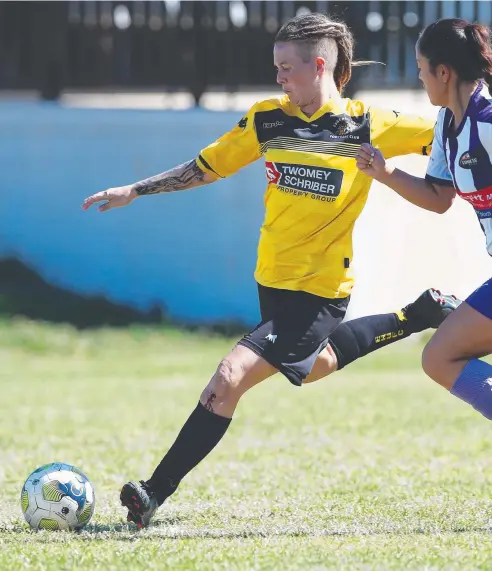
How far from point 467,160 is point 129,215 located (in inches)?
436

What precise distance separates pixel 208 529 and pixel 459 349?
133 cm

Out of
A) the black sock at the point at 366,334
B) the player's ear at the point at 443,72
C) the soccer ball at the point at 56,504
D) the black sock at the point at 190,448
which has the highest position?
the player's ear at the point at 443,72

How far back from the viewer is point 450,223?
51.3 feet

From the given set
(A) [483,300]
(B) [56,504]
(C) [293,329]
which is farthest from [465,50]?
(B) [56,504]

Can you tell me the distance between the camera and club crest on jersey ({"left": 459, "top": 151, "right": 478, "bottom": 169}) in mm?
5121

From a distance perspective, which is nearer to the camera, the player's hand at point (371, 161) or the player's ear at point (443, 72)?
the player's ear at point (443, 72)

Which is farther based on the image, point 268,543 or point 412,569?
point 268,543

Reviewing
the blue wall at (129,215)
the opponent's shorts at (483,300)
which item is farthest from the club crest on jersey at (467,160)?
the blue wall at (129,215)

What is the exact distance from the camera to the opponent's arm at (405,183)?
535cm

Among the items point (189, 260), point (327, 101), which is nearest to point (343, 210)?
point (327, 101)

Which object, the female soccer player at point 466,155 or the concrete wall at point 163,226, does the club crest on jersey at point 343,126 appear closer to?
the female soccer player at point 466,155

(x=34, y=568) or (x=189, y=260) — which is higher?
(x=34, y=568)

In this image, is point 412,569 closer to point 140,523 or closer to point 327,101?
point 140,523

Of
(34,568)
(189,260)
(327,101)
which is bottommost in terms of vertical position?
(189,260)
